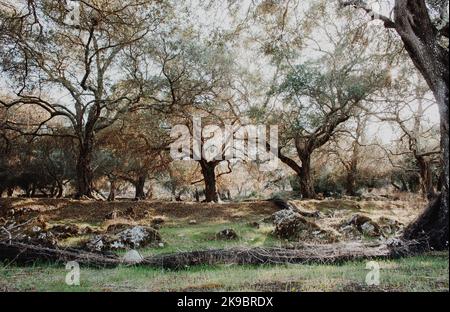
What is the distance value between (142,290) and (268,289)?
150 cm

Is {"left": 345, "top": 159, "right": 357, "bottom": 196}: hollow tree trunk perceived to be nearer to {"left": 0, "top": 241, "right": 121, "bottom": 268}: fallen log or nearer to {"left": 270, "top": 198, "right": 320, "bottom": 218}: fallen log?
{"left": 270, "top": 198, "right": 320, "bottom": 218}: fallen log

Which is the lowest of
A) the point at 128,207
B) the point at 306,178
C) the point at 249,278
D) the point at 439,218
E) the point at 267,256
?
the point at 249,278

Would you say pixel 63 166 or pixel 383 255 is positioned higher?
pixel 63 166

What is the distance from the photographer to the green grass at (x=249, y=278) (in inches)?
183

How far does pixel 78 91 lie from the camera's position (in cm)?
1869

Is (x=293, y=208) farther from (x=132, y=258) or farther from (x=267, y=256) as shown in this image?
(x=132, y=258)

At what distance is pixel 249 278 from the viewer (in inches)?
205

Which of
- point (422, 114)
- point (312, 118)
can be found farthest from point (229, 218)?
point (422, 114)

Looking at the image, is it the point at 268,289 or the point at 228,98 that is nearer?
the point at 268,289

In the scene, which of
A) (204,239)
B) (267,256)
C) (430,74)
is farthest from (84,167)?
(430,74)

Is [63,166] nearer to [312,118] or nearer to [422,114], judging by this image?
[312,118]

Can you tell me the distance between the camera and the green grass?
4641mm

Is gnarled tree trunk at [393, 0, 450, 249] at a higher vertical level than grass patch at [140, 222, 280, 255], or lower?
higher

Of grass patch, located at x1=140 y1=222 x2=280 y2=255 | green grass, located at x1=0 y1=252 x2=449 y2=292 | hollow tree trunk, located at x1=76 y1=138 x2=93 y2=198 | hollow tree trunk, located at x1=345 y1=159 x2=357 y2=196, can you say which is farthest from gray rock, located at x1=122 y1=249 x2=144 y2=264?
hollow tree trunk, located at x1=345 y1=159 x2=357 y2=196
